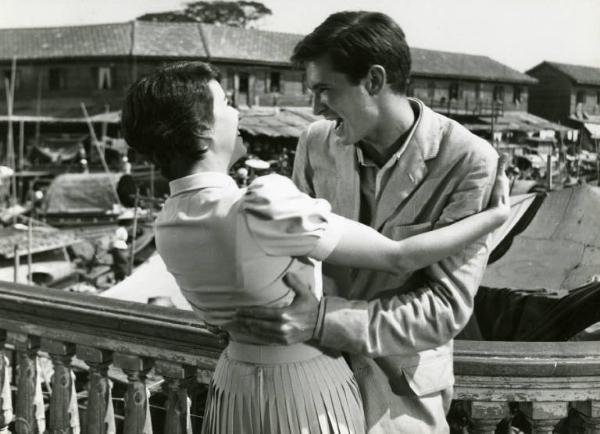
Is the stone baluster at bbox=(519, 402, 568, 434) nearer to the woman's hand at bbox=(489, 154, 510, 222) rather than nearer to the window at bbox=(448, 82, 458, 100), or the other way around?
the woman's hand at bbox=(489, 154, 510, 222)

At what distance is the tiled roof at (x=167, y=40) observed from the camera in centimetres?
3356

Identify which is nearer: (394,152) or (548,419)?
(394,152)

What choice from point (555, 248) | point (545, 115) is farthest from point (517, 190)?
point (545, 115)

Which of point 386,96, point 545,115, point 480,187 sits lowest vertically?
point 545,115

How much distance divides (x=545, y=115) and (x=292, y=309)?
99.3ft

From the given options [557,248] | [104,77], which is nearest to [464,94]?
[104,77]

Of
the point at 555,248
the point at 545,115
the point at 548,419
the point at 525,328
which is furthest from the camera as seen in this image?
the point at 545,115

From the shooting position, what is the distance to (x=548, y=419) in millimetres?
1964

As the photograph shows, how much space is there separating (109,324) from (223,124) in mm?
1228

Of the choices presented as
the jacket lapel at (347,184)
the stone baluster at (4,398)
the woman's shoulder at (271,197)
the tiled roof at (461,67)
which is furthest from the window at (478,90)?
the woman's shoulder at (271,197)

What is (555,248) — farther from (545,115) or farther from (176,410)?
(545,115)

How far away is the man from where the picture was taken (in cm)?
159

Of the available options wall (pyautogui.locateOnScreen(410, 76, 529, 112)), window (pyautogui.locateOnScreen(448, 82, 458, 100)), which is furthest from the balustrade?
window (pyautogui.locateOnScreen(448, 82, 458, 100))

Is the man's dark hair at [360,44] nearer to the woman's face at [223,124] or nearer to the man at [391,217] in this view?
the man at [391,217]
